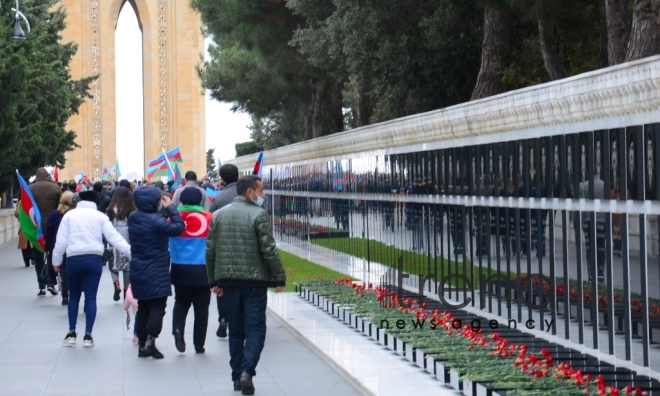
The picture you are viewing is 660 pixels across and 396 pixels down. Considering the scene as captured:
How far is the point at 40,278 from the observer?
59.1 feet

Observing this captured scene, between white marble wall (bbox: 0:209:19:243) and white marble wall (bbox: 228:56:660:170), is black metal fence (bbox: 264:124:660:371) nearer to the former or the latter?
white marble wall (bbox: 228:56:660:170)

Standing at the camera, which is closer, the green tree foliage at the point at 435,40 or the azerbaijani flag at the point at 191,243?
the azerbaijani flag at the point at 191,243

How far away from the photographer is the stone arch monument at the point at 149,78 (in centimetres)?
7825

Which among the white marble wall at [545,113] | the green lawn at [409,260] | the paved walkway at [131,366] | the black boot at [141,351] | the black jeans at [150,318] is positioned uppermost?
the white marble wall at [545,113]

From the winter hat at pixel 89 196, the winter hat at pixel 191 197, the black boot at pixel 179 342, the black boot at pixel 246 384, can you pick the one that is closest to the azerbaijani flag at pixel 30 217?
the winter hat at pixel 89 196

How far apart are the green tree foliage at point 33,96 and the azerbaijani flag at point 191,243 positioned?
1581 centimetres

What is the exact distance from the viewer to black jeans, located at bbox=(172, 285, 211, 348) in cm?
1152

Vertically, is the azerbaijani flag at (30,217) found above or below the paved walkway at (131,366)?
above

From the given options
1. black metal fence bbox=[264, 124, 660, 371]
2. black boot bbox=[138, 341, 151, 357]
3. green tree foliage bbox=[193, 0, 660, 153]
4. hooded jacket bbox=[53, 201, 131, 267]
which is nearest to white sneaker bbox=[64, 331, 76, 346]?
hooded jacket bbox=[53, 201, 131, 267]

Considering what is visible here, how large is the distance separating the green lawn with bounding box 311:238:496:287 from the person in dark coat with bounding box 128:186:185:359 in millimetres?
3015

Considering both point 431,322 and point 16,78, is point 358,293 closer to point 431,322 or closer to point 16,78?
point 431,322

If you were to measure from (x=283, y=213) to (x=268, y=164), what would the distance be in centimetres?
371

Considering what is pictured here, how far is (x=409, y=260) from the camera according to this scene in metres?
14.9

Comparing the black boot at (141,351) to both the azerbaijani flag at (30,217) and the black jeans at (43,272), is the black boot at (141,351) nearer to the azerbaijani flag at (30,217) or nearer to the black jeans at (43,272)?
the azerbaijani flag at (30,217)
